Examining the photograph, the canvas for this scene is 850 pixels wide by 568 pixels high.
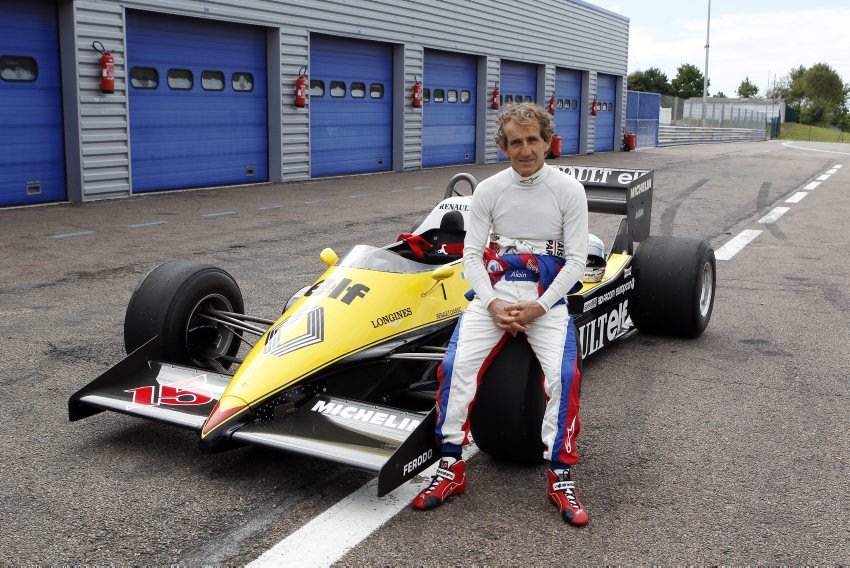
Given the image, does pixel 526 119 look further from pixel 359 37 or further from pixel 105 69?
pixel 359 37

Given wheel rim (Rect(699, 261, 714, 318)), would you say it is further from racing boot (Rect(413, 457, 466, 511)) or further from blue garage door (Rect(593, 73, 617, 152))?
blue garage door (Rect(593, 73, 617, 152))

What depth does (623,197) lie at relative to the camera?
243 inches

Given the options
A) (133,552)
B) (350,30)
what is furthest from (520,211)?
(350,30)

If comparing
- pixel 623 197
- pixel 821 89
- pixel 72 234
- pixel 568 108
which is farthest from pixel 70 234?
pixel 821 89

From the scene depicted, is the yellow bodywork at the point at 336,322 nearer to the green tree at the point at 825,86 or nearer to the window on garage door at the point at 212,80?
the window on garage door at the point at 212,80

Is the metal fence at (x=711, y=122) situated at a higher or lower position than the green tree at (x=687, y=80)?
lower

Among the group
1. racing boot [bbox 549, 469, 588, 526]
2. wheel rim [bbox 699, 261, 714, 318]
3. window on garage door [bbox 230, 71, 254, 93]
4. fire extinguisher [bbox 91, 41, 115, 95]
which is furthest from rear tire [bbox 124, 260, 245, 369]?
window on garage door [bbox 230, 71, 254, 93]

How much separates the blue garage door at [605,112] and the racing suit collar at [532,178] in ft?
99.6

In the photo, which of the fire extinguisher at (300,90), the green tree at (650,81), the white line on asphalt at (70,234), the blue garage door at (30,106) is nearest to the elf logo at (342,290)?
the white line on asphalt at (70,234)

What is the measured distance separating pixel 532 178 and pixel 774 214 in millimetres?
11656

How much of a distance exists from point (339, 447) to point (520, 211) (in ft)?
3.77

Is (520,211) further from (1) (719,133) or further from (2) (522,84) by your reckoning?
(1) (719,133)

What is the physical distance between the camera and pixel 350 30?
19.1m

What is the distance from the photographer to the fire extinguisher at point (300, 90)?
17.4 meters
